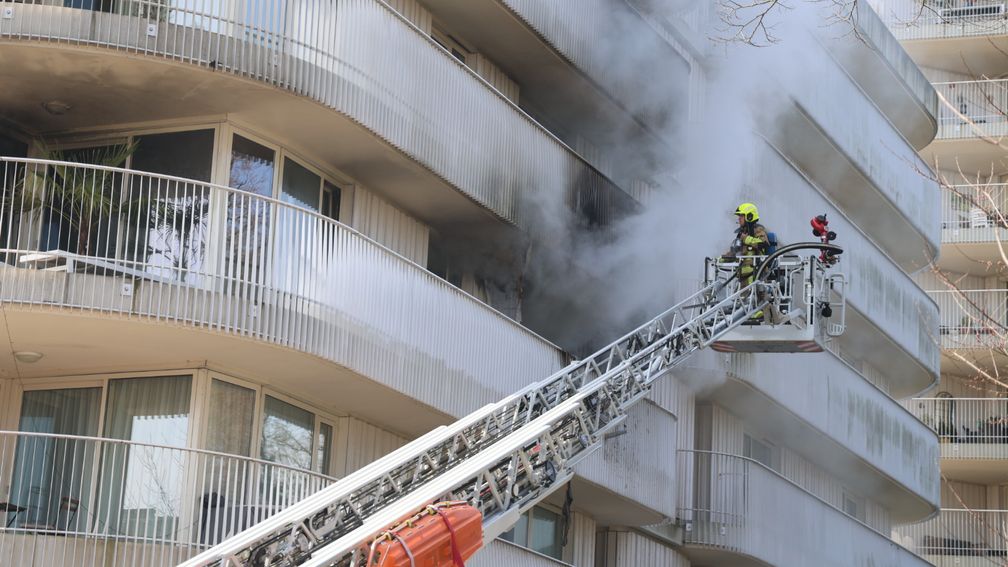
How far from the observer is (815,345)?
2600 centimetres

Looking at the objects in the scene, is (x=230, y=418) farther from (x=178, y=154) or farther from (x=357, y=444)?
(x=178, y=154)

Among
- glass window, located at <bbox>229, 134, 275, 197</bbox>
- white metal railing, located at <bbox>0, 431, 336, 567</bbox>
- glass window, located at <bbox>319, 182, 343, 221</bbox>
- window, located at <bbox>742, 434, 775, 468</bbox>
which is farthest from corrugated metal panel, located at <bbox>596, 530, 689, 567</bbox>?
glass window, located at <bbox>229, 134, 275, 197</bbox>

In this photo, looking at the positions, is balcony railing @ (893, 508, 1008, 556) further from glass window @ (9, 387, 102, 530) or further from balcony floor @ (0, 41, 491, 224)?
glass window @ (9, 387, 102, 530)

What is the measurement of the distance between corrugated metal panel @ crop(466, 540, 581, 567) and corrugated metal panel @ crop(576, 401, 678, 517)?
4.70 feet

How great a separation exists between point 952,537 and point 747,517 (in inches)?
825

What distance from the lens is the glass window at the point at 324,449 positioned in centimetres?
2266

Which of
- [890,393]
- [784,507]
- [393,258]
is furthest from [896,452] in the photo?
[393,258]

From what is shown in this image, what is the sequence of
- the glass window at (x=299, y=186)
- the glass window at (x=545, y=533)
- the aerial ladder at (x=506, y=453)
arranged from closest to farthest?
1. the aerial ladder at (x=506, y=453)
2. the glass window at (x=299, y=186)
3. the glass window at (x=545, y=533)

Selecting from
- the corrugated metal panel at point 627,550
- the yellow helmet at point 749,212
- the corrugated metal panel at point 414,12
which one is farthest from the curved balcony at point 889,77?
the corrugated metal panel at point 414,12

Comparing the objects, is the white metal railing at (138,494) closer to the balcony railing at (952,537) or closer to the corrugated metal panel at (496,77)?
the corrugated metal panel at (496,77)

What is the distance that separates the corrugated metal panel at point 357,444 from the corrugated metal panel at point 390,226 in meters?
2.72

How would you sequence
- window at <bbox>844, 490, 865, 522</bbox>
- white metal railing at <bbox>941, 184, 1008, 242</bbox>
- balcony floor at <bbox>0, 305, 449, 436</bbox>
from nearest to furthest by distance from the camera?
balcony floor at <bbox>0, 305, 449, 436</bbox>, window at <bbox>844, 490, 865, 522</bbox>, white metal railing at <bbox>941, 184, 1008, 242</bbox>

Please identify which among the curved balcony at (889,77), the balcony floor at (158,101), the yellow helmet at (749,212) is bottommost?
the balcony floor at (158,101)

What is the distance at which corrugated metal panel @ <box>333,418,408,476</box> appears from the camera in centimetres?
2309
